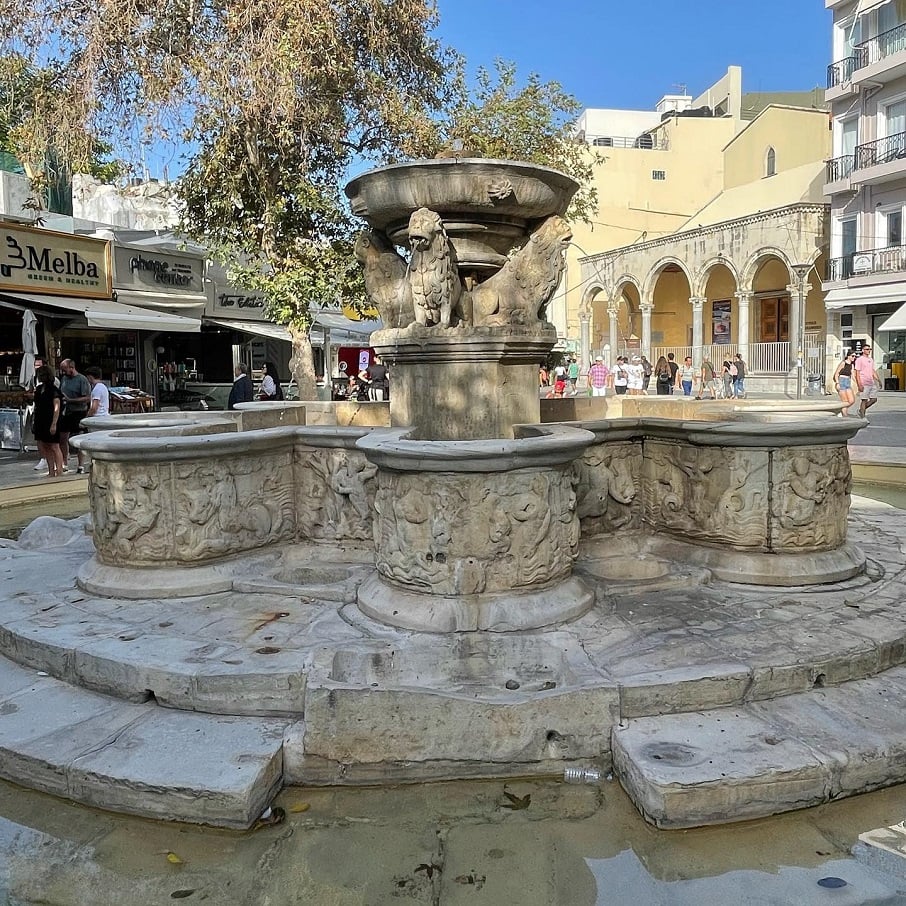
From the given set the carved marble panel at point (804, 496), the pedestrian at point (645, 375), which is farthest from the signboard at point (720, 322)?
the carved marble panel at point (804, 496)

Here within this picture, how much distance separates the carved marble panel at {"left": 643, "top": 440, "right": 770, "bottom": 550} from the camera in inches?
167

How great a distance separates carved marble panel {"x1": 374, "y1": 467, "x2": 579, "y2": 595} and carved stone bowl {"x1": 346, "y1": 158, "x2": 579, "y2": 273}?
6.60 ft

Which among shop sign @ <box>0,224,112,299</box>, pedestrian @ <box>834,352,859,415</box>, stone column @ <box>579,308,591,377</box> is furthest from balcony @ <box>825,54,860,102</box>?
shop sign @ <box>0,224,112,299</box>

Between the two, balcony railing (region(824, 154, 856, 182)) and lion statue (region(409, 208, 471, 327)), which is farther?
balcony railing (region(824, 154, 856, 182))

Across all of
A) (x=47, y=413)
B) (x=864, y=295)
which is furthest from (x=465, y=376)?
(x=864, y=295)

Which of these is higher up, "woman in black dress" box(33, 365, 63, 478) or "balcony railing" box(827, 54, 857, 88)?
"balcony railing" box(827, 54, 857, 88)

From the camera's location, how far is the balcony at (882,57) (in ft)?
79.8

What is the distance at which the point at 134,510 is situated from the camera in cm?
418

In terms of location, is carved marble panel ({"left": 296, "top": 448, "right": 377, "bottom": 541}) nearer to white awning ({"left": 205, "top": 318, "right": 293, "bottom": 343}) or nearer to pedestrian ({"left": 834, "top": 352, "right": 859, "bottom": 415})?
pedestrian ({"left": 834, "top": 352, "right": 859, "bottom": 415})

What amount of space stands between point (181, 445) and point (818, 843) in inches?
125

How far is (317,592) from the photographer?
13.4 ft

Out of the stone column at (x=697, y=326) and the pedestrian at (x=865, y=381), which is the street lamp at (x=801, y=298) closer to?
the stone column at (x=697, y=326)

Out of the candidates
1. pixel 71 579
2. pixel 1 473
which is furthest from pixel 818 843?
pixel 1 473

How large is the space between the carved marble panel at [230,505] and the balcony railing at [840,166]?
27057mm
